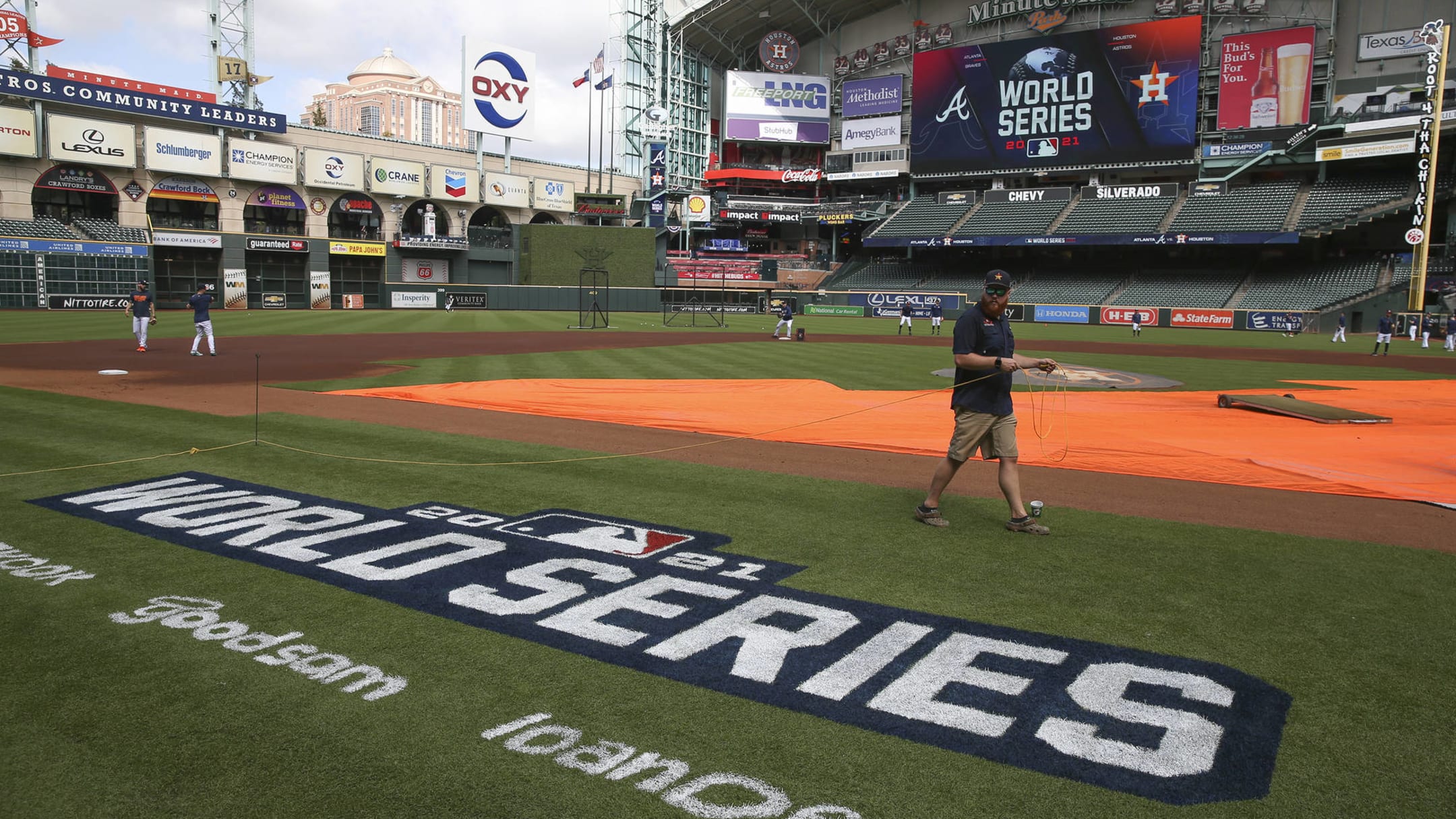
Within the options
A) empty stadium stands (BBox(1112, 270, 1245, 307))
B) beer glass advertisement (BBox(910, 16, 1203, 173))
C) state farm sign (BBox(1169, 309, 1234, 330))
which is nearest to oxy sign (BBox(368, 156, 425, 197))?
beer glass advertisement (BBox(910, 16, 1203, 173))

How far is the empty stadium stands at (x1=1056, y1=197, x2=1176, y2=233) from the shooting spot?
59219 millimetres

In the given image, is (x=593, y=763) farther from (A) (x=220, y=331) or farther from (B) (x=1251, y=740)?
(A) (x=220, y=331)

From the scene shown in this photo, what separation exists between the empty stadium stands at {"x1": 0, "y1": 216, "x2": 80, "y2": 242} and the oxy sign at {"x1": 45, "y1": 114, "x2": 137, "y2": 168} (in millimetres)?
3924

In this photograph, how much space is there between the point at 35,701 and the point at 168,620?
3.26 feet

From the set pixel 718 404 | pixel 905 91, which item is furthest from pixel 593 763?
pixel 905 91

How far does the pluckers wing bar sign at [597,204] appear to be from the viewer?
68188 millimetres

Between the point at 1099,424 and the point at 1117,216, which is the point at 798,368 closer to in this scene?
the point at 1099,424

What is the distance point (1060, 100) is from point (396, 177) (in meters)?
49.4

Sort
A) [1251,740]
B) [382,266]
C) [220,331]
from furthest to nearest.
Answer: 1. [382,266]
2. [220,331]
3. [1251,740]

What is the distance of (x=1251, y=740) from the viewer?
154 inches

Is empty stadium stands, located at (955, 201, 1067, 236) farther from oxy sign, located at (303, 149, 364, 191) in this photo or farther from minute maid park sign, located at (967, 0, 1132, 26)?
oxy sign, located at (303, 149, 364, 191)

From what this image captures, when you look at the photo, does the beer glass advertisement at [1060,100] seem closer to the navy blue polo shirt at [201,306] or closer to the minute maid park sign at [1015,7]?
the minute maid park sign at [1015,7]

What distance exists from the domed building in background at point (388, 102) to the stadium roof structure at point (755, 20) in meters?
92.8

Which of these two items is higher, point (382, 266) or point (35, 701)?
point (382, 266)
